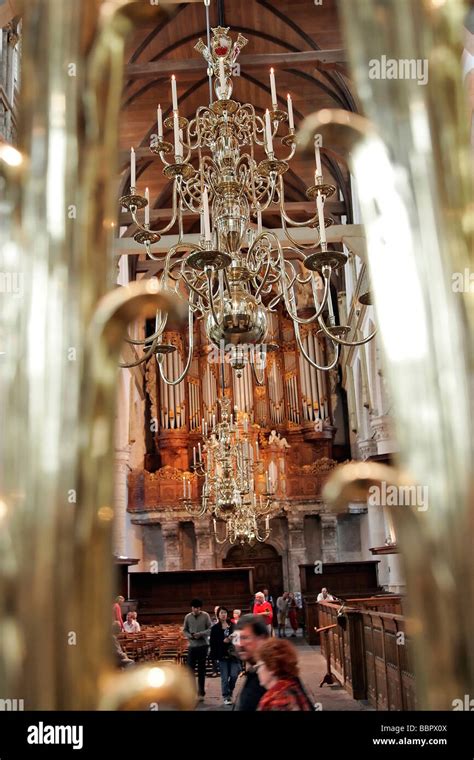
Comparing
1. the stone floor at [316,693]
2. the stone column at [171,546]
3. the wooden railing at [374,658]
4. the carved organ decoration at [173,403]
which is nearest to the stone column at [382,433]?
the stone floor at [316,693]

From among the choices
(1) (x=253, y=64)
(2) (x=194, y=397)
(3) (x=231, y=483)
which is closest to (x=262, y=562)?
(2) (x=194, y=397)

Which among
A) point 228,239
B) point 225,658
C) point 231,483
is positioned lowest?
point 225,658

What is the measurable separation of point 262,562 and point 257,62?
1182cm

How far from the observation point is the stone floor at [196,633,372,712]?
612cm

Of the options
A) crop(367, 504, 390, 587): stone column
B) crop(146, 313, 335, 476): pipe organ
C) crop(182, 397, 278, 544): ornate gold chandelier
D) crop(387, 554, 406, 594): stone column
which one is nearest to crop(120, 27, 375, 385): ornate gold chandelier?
crop(182, 397, 278, 544): ornate gold chandelier

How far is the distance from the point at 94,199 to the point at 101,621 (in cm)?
34

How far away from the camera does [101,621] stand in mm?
477

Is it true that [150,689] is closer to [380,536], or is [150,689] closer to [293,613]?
[380,536]

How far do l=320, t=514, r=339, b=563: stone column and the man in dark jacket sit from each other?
1397cm

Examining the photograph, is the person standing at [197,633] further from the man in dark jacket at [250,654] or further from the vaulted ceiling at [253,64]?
the vaulted ceiling at [253,64]

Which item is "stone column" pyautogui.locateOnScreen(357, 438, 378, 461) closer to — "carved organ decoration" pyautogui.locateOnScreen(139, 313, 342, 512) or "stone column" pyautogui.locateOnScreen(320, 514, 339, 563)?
"carved organ decoration" pyautogui.locateOnScreen(139, 313, 342, 512)

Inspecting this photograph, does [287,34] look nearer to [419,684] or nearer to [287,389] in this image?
[287,389]

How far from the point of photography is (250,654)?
8.87ft
